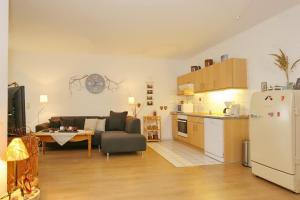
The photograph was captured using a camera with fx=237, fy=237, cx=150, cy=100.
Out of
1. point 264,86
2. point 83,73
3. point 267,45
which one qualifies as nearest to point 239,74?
point 264,86

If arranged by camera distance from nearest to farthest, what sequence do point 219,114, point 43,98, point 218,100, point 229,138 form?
1. point 229,138
2. point 219,114
3. point 218,100
4. point 43,98

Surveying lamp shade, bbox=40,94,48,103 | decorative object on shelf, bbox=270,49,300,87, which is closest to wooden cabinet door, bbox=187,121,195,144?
decorative object on shelf, bbox=270,49,300,87

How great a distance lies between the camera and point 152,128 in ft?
23.5

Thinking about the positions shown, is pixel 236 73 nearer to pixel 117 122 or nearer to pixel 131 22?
pixel 131 22

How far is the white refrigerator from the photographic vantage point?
295 cm

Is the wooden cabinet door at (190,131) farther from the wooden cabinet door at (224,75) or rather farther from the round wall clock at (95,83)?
the round wall clock at (95,83)

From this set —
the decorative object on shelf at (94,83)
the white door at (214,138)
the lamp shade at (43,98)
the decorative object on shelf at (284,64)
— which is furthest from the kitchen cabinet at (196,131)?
the lamp shade at (43,98)

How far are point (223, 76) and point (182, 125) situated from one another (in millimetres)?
2034

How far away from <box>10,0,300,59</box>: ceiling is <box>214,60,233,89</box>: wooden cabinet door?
647 millimetres

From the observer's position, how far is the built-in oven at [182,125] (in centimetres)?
631

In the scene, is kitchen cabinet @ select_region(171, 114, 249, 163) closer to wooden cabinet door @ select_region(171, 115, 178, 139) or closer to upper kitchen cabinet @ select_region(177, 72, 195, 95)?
upper kitchen cabinet @ select_region(177, 72, 195, 95)

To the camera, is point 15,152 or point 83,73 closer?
point 15,152

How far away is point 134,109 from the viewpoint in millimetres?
7219

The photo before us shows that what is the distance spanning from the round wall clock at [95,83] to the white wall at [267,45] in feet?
11.9
